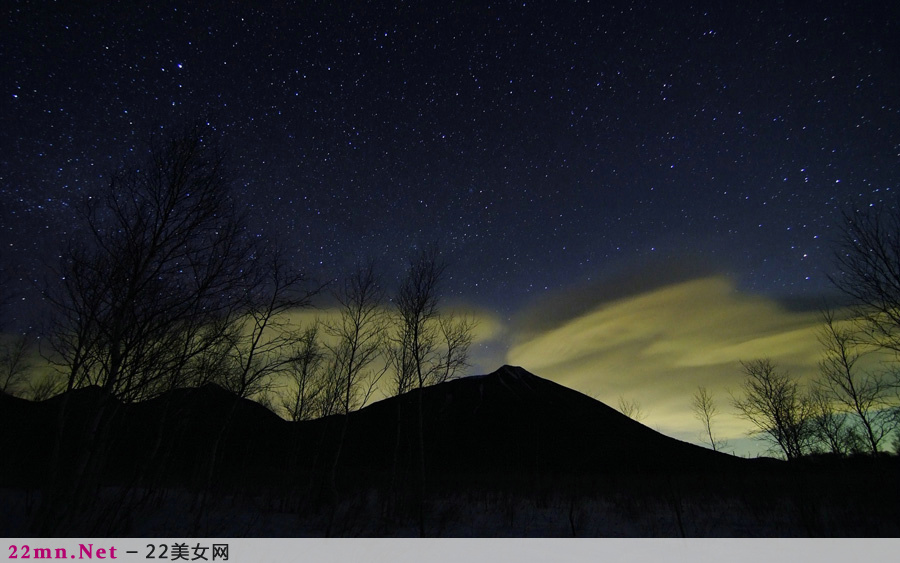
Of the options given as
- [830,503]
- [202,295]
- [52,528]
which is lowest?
[830,503]

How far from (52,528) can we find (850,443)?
4004 centimetres

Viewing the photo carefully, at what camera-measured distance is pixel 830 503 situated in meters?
14.0

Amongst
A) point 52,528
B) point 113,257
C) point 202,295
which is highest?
point 113,257

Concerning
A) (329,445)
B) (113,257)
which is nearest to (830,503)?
(113,257)

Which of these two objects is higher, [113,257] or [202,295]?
[113,257]

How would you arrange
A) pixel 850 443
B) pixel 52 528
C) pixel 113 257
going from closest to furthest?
1. pixel 52 528
2. pixel 113 257
3. pixel 850 443
